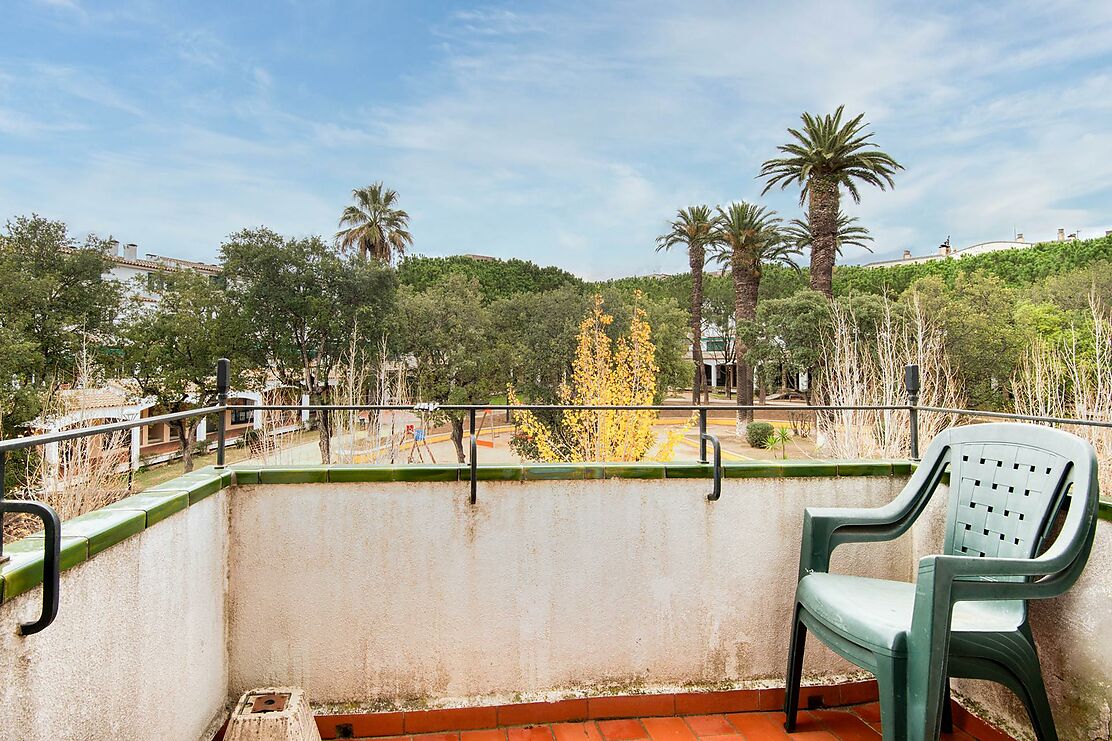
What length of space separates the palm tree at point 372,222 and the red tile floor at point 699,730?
2840cm

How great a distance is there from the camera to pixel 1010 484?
2018 mm

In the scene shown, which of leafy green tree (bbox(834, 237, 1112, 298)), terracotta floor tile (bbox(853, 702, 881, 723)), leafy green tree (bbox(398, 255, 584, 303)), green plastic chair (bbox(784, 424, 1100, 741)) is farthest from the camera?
leafy green tree (bbox(398, 255, 584, 303))

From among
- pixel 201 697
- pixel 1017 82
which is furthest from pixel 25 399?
pixel 1017 82

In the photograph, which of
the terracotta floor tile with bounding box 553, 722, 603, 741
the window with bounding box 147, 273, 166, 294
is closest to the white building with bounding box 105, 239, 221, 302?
the window with bounding box 147, 273, 166, 294

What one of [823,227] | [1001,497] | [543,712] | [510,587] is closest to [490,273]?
[823,227]

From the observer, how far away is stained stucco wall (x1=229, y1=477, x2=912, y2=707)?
2307mm

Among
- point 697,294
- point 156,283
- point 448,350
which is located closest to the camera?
point 448,350

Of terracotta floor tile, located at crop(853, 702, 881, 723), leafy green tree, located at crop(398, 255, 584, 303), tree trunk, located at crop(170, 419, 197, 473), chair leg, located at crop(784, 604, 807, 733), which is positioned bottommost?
tree trunk, located at crop(170, 419, 197, 473)

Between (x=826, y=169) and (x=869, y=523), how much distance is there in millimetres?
16358

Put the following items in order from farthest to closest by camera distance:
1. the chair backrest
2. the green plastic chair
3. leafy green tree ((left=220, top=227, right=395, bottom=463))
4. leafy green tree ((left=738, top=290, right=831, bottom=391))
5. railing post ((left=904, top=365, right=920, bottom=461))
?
1. leafy green tree ((left=220, top=227, right=395, bottom=463))
2. leafy green tree ((left=738, top=290, right=831, bottom=391))
3. railing post ((left=904, top=365, right=920, bottom=461))
4. the chair backrest
5. the green plastic chair

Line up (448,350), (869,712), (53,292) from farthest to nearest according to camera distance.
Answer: (448,350), (53,292), (869,712)

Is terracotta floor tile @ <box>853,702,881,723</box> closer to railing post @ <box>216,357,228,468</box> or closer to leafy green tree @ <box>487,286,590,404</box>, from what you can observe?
railing post @ <box>216,357,228,468</box>

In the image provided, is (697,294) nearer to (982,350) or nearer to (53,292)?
(982,350)

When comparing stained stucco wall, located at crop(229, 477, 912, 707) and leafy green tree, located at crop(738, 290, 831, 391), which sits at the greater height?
leafy green tree, located at crop(738, 290, 831, 391)
